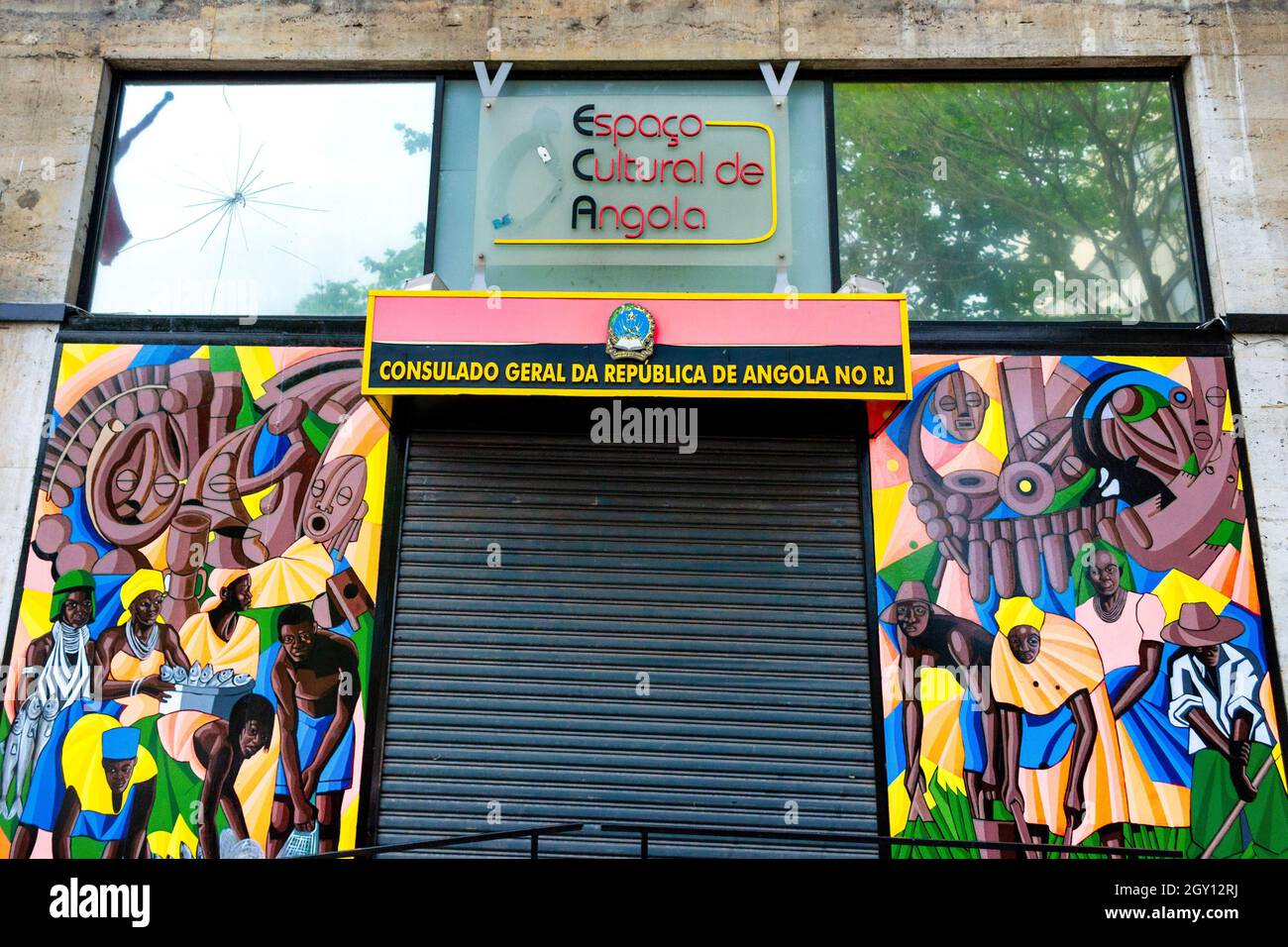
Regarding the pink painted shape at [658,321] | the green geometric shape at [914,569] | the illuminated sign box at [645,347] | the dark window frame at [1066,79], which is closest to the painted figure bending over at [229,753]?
the illuminated sign box at [645,347]

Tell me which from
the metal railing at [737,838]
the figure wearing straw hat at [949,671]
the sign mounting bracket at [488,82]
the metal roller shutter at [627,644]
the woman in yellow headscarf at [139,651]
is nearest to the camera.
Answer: the metal railing at [737,838]

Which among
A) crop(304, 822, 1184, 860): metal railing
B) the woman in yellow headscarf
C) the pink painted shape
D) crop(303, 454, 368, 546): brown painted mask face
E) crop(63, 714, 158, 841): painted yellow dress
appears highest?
the pink painted shape

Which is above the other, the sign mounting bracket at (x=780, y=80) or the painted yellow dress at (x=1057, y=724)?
the sign mounting bracket at (x=780, y=80)

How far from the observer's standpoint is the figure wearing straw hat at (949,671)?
21.8 ft

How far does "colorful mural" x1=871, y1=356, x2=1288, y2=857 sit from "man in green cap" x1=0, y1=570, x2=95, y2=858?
5830 millimetres

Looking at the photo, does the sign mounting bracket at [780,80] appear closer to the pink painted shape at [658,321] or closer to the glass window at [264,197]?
the pink painted shape at [658,321]

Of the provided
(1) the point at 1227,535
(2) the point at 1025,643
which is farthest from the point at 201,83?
(1) the point at 1227,535

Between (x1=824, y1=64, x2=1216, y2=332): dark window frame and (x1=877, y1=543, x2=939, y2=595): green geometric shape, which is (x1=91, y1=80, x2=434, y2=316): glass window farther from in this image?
(x1=877, y1=543, x2=939, y2=595): green geometric shape

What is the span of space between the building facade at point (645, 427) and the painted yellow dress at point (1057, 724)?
0.10 ft

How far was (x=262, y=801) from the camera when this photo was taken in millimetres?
6723

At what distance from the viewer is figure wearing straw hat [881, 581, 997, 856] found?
21.8 feet

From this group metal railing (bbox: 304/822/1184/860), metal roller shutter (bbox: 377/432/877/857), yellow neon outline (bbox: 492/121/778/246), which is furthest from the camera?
yellow neon outline (bbox: 492/121/778/246)

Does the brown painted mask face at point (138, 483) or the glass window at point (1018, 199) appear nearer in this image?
the brown painted mask face at point (138, 483)

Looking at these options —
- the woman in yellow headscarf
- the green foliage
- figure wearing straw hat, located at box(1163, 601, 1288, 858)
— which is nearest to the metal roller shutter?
the green foliage
